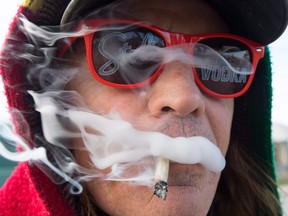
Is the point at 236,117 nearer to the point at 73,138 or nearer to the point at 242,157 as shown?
the point at 242,157

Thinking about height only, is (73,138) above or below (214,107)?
below

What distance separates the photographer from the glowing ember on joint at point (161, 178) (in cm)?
99

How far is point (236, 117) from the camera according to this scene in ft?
5.28

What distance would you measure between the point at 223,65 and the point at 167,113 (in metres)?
0.33

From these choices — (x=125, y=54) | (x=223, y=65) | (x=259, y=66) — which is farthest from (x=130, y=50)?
(x=259, y=66)

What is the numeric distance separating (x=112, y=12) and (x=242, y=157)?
0.86 m

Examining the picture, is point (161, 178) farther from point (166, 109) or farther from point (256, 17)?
point (256, 17)

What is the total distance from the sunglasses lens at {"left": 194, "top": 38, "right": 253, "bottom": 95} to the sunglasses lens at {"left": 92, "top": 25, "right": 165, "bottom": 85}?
16cm

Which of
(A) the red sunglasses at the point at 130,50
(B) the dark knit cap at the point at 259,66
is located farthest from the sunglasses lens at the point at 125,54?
(B) the dark knit cap at the point at 259,66

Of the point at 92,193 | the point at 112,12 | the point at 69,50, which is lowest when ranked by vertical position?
the point at 92,193

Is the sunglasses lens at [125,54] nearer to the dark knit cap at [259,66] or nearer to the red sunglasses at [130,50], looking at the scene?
the red sunglasses at [130,50]

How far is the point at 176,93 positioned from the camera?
3.61ft

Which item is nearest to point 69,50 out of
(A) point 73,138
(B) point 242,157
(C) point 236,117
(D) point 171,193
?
(A) point 73,138

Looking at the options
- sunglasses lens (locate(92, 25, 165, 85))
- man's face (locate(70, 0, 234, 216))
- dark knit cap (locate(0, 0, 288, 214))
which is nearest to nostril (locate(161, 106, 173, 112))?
man's face (locate(70, 0, 234, 216))
